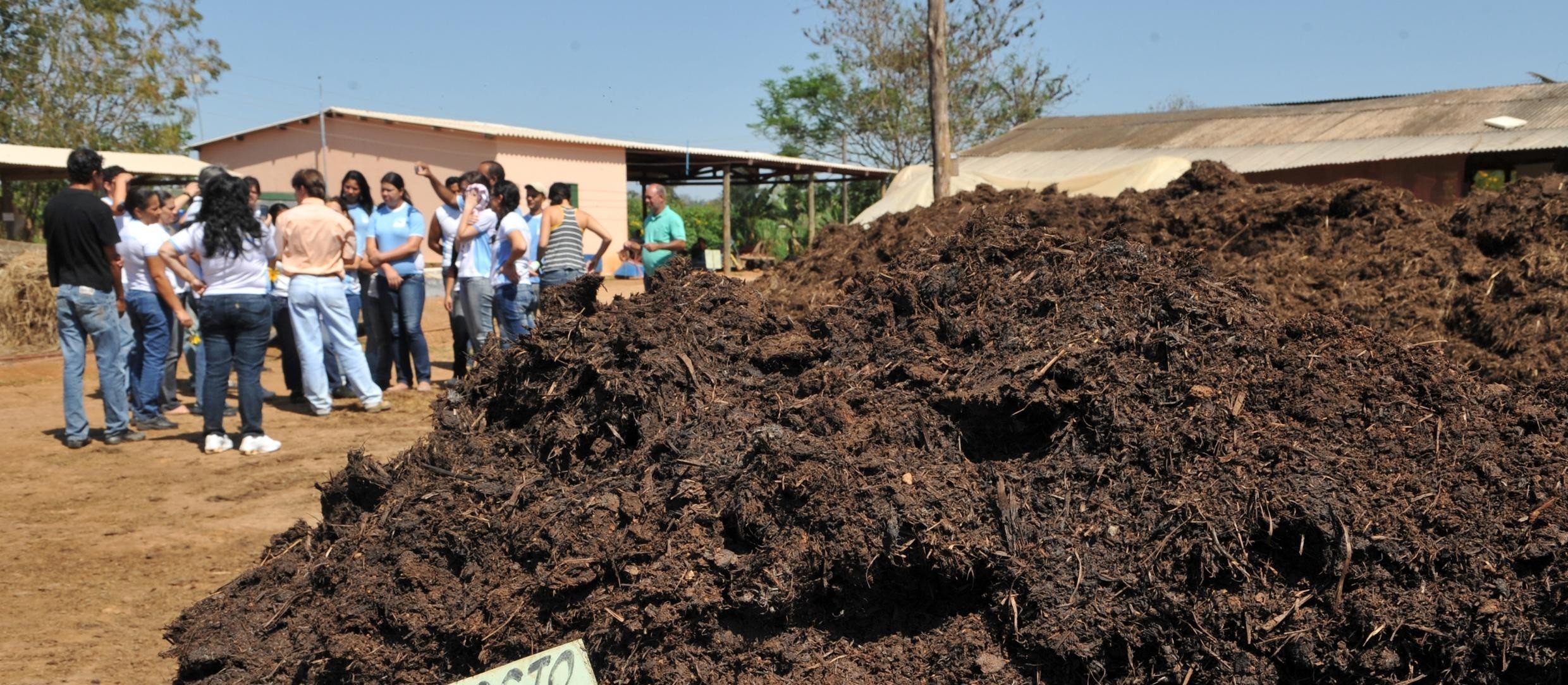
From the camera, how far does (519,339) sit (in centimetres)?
448

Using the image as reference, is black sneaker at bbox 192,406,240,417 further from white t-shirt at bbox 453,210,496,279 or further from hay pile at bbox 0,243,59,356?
hay pile at bbox 0,243,59,356

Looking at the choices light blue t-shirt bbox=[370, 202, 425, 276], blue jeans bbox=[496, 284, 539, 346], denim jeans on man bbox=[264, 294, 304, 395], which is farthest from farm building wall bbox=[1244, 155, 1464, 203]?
denim jeans on man bbox=[264, 294, 304, 395]

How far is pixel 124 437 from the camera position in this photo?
7672 mm

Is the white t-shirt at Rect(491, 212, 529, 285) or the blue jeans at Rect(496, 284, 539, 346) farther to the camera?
the blue jeans at Rect(496, 284, 539, 346)

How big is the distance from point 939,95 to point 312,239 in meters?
7.25

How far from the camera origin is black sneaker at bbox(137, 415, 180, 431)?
8148mm

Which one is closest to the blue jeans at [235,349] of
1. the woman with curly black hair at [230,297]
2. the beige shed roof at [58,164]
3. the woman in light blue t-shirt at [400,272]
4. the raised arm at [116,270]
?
the woman with curly black hair at [230,297]

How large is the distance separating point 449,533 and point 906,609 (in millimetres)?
1528

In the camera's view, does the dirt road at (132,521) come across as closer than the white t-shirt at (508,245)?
Yes

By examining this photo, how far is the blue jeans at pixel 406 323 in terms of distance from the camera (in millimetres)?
9219

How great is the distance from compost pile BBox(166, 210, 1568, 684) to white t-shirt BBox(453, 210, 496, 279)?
478cm

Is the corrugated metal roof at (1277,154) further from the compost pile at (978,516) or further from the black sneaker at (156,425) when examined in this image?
the compost pile at (978,516)

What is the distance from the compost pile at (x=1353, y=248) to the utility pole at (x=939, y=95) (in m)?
5.42

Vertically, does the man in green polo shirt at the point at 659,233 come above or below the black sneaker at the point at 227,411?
above
